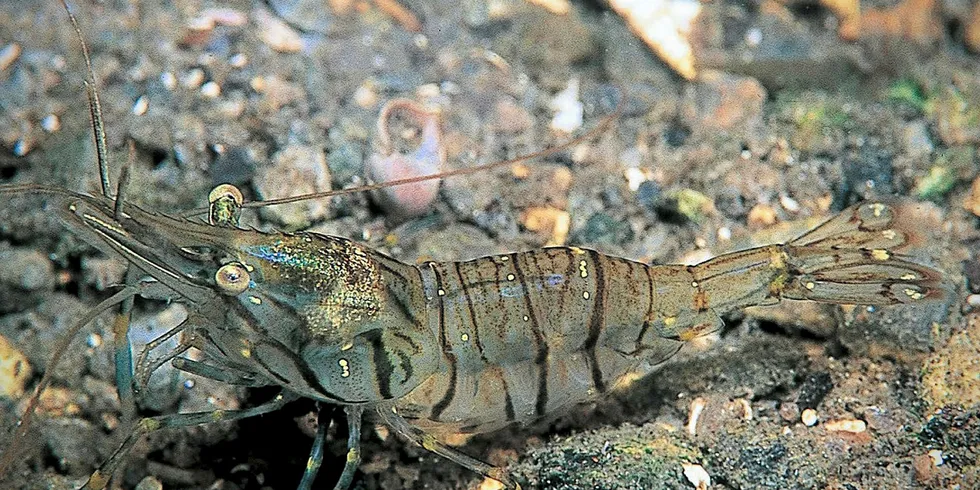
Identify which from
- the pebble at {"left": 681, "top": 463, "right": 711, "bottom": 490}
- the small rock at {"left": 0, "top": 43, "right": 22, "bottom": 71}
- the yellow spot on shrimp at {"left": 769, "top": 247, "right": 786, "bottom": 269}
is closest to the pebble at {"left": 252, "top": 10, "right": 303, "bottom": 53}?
the small rock at {"left": 0, "top": 43, "right": 22, "bottom": 71}

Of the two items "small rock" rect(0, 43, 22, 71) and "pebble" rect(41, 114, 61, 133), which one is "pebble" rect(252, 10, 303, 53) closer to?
"pebble" rect(41, 114, 61, 133)

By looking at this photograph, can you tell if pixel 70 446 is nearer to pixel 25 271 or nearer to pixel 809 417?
pixel 25 271

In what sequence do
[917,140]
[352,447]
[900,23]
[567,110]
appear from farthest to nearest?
1. [900,23]
2. [567,110]
3. [917,140]
4. [352,447]

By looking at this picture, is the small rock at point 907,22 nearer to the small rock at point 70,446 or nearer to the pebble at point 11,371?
the small rock at point 70,446

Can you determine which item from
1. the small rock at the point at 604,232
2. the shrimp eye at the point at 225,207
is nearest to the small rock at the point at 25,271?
the shrimp eye at the point at 225,207

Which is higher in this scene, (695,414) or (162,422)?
(695,414)

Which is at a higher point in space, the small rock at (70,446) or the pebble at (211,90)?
the pebble at (211,90)

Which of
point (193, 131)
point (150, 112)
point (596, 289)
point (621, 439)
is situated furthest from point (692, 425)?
point (150, 112)

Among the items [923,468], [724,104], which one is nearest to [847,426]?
[923,468]
